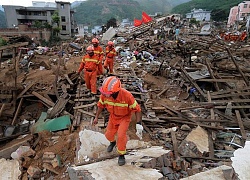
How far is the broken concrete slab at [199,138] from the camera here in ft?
15.2

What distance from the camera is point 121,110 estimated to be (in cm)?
323

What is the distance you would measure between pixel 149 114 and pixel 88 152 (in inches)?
96.2

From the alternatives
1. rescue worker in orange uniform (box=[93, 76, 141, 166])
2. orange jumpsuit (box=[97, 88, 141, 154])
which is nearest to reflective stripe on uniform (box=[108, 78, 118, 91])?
rescue worker in orange uniform (box=[93, 76, 141, 166])

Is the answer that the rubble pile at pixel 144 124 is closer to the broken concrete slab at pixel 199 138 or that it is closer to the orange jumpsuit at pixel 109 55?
the broken concrete slab at pixel 199 138

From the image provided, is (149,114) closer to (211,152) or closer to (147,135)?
(147,135)

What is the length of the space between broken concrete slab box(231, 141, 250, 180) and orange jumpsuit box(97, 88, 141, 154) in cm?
202

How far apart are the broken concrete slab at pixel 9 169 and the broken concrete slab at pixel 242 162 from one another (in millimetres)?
4388

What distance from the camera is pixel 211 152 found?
4.48 m

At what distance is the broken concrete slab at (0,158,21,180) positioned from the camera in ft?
14.5

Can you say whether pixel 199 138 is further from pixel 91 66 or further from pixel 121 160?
pixel 91 66

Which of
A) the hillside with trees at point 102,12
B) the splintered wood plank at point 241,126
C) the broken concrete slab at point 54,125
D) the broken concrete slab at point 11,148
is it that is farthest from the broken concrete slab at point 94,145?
the hillside with trees at point 102,12

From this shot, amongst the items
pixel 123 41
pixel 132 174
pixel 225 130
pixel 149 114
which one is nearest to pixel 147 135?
pixel 149 114

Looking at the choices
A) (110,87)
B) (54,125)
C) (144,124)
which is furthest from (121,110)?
(54,125)

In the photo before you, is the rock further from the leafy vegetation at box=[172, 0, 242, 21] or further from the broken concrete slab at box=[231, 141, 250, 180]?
the leafy vegetation at box=[172, 0, 242, 21]
